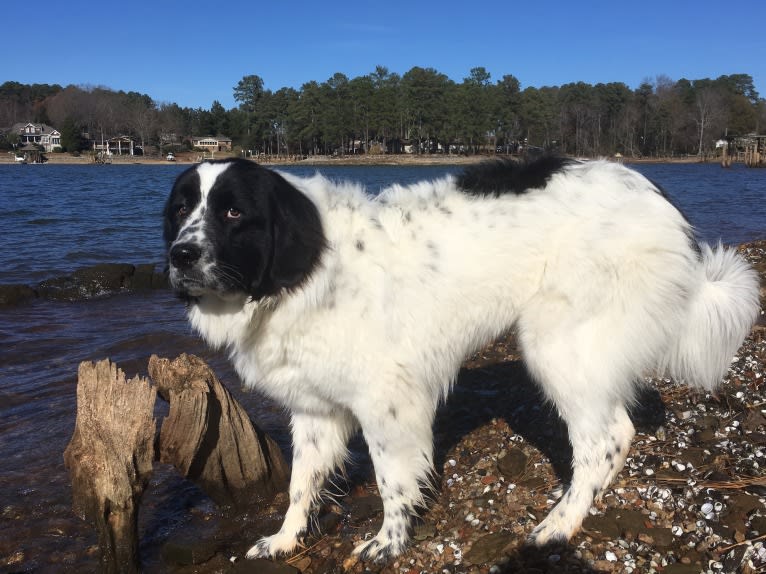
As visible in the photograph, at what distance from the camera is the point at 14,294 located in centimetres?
971

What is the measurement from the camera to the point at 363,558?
3.04 m

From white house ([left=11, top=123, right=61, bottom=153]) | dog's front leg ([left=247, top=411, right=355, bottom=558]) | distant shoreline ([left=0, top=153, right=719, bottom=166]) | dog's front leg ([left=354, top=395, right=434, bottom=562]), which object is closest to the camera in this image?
dog's front leg ([left=354, top=395, right=434, bottom=562])

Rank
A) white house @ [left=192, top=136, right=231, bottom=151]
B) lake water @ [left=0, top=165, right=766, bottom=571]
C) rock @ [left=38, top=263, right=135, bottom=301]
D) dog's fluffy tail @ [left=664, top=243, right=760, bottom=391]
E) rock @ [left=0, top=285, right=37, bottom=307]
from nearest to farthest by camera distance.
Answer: dog's fluffy tail @ [left=664, top=243, right=760, bottom=391] → lake water @ [left=0, top=165, right=766, bottom=571] → rock @ [left=0, top=285, right=37, bottom=307] → rock @ [left=38, top=263, right=135, bottom=301] → white house @ [left=192, top=136, right=231, bottom=151]

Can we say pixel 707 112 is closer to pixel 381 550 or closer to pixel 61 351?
pixel 61 351

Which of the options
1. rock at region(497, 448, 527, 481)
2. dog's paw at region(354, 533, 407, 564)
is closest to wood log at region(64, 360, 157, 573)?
dog's paw at region(354, 533, 407, 564)

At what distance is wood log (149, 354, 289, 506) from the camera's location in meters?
3.04

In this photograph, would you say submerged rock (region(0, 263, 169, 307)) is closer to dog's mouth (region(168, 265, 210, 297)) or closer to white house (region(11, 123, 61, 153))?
dog's mouth (region(168, 265, 210, 297))

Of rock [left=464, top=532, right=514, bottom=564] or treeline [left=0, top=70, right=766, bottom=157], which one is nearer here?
rock [left=464, top=532, right=514, bottom=564]

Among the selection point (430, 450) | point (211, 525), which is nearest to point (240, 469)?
point (211, 525)

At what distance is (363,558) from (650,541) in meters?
1.33

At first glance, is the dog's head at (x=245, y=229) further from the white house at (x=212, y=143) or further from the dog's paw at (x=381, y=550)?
the white house at (x=212, y=143)

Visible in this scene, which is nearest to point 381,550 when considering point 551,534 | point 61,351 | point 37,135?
point 551,534

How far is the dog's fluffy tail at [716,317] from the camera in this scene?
312 centimetres

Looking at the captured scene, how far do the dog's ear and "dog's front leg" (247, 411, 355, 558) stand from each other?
0.81 m
